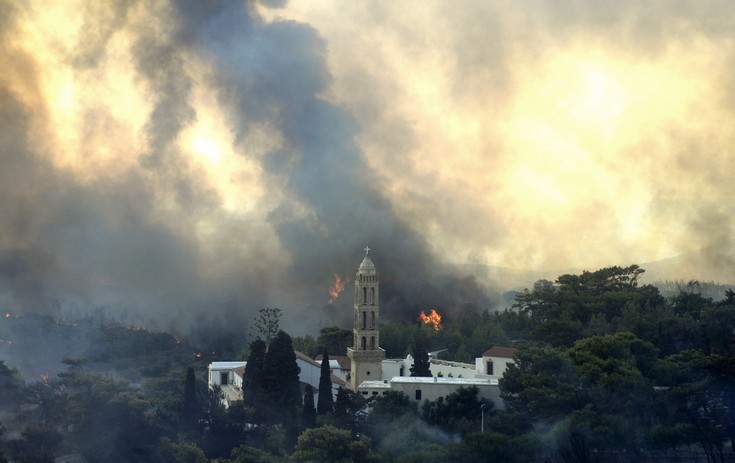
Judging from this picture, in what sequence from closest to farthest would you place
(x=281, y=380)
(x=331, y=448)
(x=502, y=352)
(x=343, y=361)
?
(x=331, y=448) → (x=281, y=380) → (x=502, y=352) → (x=343, y=361)

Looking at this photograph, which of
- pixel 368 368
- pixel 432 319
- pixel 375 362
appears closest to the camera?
pixel 368 368

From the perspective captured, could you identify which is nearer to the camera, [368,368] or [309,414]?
[309,414]

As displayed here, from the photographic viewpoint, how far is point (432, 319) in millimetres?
95375

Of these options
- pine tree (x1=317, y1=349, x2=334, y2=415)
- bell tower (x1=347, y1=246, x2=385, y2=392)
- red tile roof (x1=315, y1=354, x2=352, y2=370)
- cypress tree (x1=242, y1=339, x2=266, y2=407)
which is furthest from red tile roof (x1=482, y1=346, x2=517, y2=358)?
cypress tree (x1=242, y1=339, x2=266, y2=407)

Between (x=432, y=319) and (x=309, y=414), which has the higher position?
(x=432, y=319)

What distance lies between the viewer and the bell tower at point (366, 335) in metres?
67.7

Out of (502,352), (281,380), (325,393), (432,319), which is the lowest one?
(325,393)

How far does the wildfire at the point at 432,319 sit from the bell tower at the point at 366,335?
24.7 meters

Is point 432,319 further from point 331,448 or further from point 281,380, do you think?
point 331,448

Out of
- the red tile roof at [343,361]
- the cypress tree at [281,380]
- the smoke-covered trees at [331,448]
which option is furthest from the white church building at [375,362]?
the smoke-covered trees at [331,448]

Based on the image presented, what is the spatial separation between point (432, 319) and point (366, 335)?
27.5m

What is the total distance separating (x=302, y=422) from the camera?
55312 millimetres

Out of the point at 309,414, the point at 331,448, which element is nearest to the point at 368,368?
the point at 309,414

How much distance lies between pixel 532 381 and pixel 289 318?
47.6 metres
